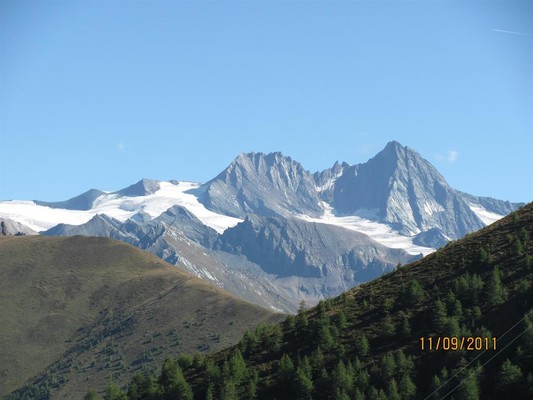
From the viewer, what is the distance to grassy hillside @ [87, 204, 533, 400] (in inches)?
5084

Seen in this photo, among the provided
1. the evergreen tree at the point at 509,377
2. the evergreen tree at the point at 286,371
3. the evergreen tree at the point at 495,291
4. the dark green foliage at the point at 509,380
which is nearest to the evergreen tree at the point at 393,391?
the dark green foliage at the point at 509,380

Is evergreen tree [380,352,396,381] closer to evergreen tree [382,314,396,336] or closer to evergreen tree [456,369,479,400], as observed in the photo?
evergreen tree [382,314,396,336]

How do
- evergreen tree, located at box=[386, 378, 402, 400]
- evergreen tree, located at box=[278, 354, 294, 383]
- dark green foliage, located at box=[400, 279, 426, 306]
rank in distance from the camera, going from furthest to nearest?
dark green foliage, located at box=[400, 279, 426, 306], evergreen tree, located at box=[278, 354, 294, 383], evergreen tree, located at box=[386, 378, 402, 400]

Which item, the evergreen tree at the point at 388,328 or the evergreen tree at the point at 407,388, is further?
the evergreen tree at the point at 388,328

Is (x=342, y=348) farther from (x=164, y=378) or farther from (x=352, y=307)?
(x=164, y=378)

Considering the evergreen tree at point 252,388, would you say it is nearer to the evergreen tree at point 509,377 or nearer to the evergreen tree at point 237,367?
the evergreen tree at point 237,367

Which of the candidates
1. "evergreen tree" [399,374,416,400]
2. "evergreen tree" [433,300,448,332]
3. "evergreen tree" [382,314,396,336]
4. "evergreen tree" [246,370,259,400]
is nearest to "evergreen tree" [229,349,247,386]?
"evergreen tree" [246,370,259,400]

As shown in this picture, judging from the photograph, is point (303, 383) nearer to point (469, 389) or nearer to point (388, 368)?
point (388, 368)
